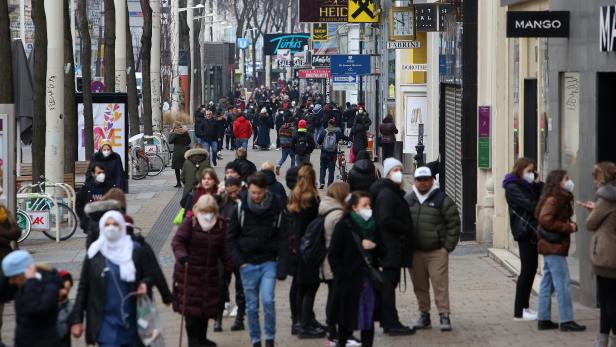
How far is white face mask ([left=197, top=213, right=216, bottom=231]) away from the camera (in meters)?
11.9

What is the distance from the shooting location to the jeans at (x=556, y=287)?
13078mm

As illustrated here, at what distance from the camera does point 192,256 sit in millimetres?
11984

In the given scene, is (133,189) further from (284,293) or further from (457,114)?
(284,293)

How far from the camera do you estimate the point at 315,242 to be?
12.3 m

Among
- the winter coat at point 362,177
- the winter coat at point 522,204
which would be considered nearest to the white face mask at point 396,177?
the winter coat at point 522,204

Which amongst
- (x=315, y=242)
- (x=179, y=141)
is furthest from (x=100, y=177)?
(x=179, y=141)

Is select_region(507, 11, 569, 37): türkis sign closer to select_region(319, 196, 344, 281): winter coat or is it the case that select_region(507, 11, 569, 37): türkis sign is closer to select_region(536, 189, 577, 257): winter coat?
select_region(536, 189, 577, 257): winter coat

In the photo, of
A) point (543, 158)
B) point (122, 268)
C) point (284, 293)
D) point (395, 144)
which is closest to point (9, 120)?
point (284, 293)

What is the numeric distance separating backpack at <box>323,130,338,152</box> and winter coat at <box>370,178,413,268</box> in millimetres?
18113

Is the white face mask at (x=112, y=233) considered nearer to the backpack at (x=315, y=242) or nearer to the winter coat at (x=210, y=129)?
the backpack at (x=315, y=242)

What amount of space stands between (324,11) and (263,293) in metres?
26.3

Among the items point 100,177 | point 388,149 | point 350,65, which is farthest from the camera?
point 350,65

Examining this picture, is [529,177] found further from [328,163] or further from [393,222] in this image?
[328,163]

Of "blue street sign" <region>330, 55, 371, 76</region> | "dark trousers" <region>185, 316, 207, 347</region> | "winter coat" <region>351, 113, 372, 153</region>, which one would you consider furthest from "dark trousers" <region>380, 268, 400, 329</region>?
"blue street sign" <region>330, 55, 371, 76</region>
